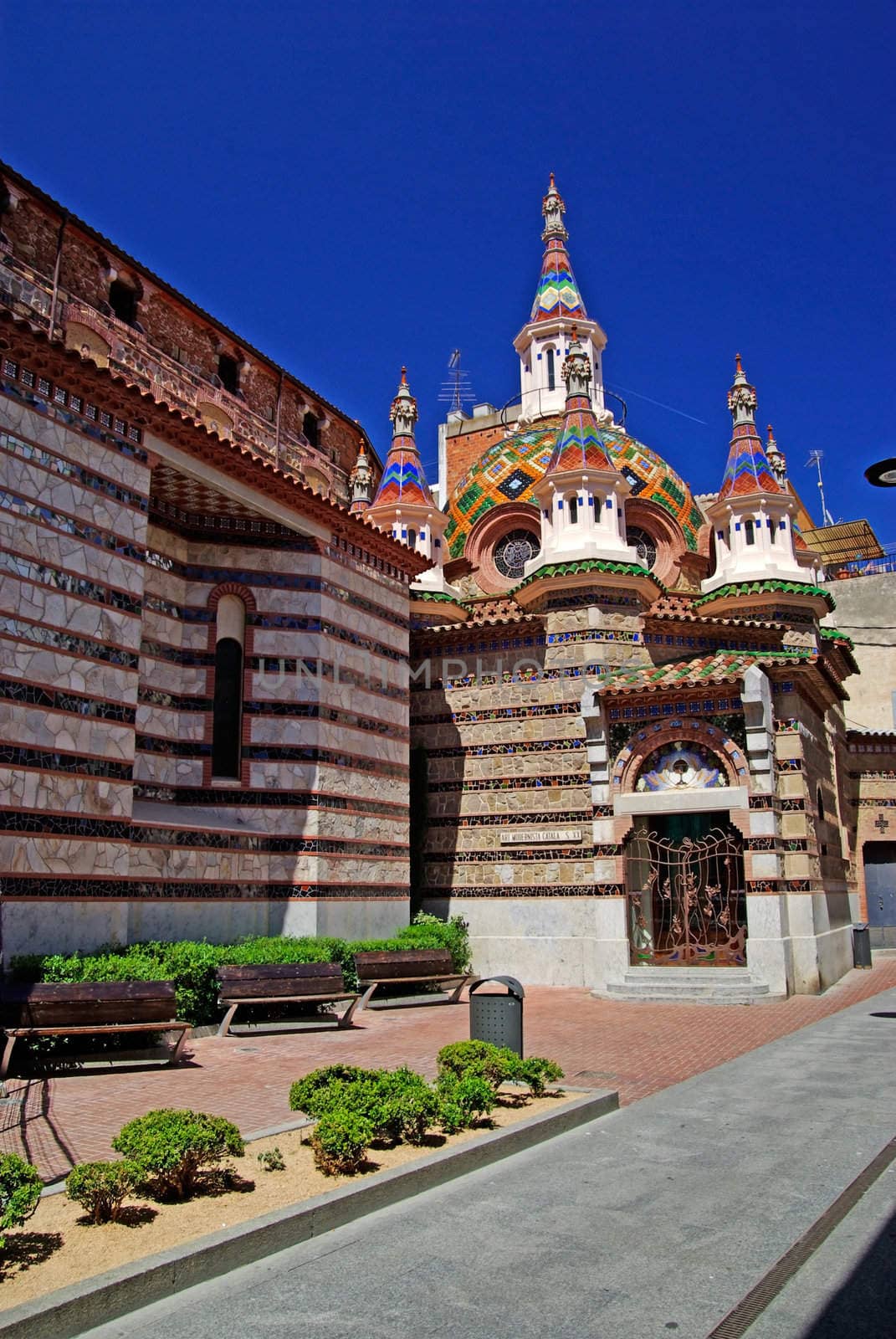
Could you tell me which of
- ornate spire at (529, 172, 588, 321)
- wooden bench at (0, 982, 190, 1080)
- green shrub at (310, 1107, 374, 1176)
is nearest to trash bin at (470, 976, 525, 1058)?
wooden bench at (0, 982, 190, 1080)

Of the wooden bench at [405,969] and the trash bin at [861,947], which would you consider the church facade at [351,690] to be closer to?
the trash bin at [861,947]

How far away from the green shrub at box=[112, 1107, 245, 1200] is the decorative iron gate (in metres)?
12.3

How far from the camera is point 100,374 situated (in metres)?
12.8

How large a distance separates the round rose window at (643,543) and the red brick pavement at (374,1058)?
11.8m

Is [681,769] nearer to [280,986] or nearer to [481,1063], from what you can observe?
[280,986]

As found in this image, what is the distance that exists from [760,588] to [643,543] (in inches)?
157

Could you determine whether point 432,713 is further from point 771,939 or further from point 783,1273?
point 783,1273

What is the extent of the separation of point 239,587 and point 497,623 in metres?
5.78

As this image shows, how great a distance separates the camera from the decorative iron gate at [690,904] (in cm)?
1691

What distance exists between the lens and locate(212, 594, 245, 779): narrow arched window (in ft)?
51.5

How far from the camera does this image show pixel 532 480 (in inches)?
1003

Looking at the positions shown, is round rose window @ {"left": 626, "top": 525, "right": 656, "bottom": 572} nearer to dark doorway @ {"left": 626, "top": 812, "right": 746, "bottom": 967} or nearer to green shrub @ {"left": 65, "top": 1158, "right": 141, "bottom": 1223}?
dark doorway @ {"left": 626, "top": 812, "right": 746, "bottom": 967}

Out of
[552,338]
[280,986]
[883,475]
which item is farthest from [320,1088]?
[552,338]

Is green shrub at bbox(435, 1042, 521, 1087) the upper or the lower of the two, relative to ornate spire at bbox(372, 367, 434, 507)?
lower
